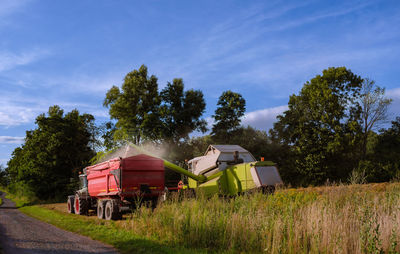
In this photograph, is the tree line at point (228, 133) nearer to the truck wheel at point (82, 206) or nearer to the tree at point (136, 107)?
the tree at point (136, 107)

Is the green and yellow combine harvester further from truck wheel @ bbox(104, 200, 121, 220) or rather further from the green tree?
the green tree

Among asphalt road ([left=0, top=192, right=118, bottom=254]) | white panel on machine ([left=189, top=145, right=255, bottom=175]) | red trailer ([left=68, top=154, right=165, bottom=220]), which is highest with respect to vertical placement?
white panel on machine ([left=189, top=145, right=255, bottom=175])

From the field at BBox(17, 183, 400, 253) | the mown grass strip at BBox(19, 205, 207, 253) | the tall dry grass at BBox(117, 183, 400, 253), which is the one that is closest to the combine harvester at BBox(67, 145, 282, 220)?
the mown grass strip at BBox(19, 205, 207, 253)

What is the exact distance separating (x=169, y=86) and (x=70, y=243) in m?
33.9

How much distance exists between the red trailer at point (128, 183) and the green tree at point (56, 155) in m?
22.1

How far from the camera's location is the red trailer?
1509 centimetres

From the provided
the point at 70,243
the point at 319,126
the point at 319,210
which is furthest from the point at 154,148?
the point at 319,210

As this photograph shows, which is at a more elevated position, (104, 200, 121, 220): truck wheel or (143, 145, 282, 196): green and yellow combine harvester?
(143, 145, 282, 196): green and yellow combine harvester

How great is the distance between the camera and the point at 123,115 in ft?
130

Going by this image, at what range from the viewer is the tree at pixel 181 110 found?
133 feet

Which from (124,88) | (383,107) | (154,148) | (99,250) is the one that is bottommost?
(99,250)

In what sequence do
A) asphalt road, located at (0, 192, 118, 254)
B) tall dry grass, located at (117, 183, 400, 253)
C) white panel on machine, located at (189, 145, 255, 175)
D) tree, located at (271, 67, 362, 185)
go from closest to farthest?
tall dry grass, located at (117, 183, 400, 253), asphalt road, located at (0, 192, 118, 254), white panel on machine, located at (189, 145, 255, 175), tree, located at (271, 67, 362, 185)

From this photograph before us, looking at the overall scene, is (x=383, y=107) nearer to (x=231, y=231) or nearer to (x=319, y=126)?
Result: (x=319, y=126)

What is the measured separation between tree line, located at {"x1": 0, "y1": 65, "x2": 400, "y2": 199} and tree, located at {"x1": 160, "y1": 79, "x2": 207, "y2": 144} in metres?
0.13
